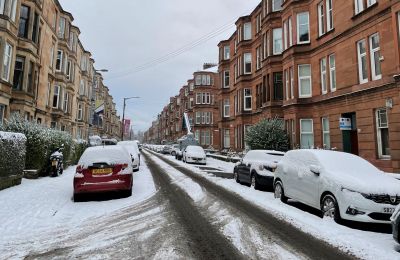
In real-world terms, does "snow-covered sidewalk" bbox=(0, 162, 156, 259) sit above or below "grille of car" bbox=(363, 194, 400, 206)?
below

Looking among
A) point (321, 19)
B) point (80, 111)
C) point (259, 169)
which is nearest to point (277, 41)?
point (321, 19)

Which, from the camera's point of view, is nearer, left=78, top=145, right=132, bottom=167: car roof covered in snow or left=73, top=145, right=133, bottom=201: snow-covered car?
left=73, top=145, right=133, bottom=201: snow-covered car

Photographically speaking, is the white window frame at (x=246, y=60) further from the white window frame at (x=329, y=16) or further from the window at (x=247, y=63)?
the white window frame at (x=329, y=16)

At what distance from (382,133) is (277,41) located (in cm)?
1272

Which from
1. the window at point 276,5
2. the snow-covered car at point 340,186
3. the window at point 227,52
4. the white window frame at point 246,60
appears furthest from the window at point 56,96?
the snow-covered car at point 340,186

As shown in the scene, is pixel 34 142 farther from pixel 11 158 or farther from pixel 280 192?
pixel 280 192

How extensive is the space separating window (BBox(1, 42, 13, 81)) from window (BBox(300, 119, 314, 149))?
19393 mm

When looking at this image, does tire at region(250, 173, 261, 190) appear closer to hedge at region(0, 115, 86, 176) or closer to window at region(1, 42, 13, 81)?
hedge at region(0, 115, 86, 176)

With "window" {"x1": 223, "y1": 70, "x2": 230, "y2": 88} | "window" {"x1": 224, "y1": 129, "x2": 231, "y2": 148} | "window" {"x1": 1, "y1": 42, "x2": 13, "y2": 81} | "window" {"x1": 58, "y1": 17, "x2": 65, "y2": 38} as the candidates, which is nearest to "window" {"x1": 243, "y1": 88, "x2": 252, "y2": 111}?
"window" {"x1": 224, "y1": 129, "x2": 231, "y2": 148}

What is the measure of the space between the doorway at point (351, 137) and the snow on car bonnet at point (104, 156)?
12.9 meters

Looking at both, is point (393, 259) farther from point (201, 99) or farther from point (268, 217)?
point (201, 99)

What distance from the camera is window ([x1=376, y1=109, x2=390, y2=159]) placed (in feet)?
46.5

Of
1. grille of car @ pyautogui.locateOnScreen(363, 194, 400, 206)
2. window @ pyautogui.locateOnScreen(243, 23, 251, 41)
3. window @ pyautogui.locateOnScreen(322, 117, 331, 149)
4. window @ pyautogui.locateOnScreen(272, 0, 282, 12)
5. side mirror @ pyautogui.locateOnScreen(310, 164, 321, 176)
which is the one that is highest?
window @ pyautogui.locateOnScreen(243, 23, 251, 41)

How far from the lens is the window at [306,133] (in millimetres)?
20141
